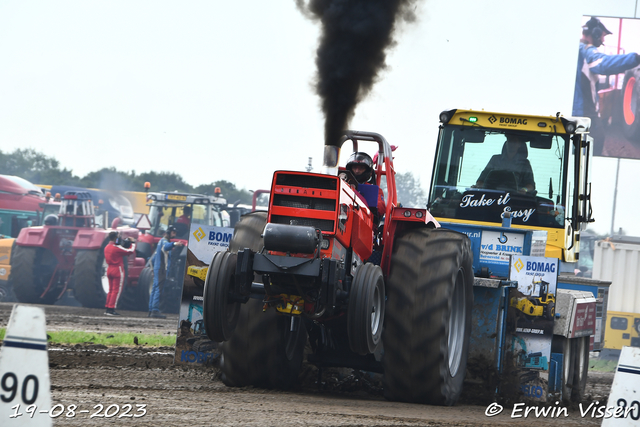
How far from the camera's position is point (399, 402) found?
7031mm

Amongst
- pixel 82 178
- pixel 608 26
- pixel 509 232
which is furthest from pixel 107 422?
pixel 82 178

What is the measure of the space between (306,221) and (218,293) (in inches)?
35.1

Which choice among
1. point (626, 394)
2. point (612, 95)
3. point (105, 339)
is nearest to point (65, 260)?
point (105, 339)

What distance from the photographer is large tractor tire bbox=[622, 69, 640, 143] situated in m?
31.5

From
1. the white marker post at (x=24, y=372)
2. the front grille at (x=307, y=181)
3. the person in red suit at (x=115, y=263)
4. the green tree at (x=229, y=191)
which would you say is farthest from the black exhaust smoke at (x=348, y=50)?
the green tree at (x=229, y=191)

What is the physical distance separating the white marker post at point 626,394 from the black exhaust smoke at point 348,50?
11.2ft

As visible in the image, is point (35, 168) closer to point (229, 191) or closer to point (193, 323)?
point (229, 191)

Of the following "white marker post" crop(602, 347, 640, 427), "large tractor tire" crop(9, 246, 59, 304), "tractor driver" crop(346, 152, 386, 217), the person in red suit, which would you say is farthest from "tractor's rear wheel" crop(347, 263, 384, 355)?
"large tractor tire" crop(9, 246, 59, 304)

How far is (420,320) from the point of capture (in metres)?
6.80

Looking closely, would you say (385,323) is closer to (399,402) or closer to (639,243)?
(399,402)

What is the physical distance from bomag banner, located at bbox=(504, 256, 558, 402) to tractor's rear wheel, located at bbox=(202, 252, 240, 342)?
3560mm

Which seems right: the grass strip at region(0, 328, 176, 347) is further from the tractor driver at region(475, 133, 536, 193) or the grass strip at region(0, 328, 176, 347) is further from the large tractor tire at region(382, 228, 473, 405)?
the large tractor tire at region(382, 228, 473, 405)

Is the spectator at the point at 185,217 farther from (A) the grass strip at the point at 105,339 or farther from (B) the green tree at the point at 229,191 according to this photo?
(B) the green tree at the point at 229,191

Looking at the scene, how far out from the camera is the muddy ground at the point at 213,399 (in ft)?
18.1
